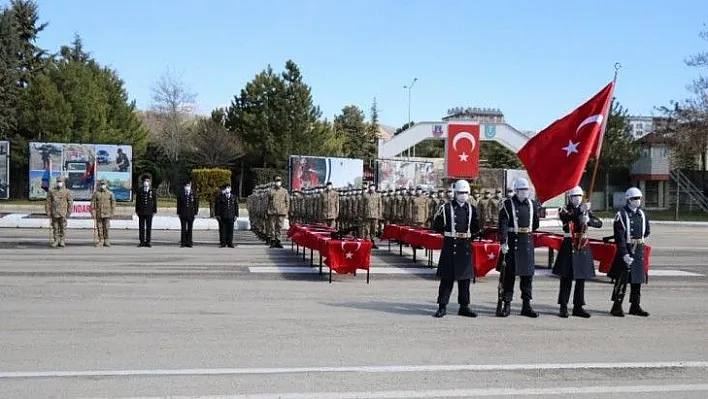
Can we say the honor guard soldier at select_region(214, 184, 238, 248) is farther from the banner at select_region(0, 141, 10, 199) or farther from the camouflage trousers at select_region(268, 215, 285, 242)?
the banner at select_region(0, 141, 10, 199)

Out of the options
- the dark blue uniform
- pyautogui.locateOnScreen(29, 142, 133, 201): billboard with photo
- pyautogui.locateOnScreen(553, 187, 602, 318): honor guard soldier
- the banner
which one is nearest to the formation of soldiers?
pyautogui.locateOnScreen(553, 187, 602, 318): honor guard soldier

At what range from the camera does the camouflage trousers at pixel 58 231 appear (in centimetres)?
2055

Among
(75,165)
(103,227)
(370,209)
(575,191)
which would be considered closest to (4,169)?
(75,165)

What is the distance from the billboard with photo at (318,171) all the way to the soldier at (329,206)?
15.9 m

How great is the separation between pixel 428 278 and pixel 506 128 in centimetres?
2788

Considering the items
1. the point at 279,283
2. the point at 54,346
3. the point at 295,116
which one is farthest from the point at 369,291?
the point at 295,116

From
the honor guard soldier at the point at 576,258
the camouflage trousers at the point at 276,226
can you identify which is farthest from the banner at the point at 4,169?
the honor guard soldier at the point at 576,258

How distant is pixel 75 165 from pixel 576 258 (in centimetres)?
3460

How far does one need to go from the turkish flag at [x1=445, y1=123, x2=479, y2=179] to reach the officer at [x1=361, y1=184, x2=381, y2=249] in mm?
18600

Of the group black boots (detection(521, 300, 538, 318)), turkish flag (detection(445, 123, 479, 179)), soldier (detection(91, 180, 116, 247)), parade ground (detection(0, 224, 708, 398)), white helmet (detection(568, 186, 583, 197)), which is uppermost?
turkish flag (detection(445, 123, 479, 179))

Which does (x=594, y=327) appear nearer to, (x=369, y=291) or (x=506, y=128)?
(x=369, y=291)

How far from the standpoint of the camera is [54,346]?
331 inches

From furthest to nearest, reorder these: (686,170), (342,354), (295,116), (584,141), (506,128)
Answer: (686,170), (295,116), (506,128), (584,141), (342,354)

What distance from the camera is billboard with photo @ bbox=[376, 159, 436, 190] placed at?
138 ft
